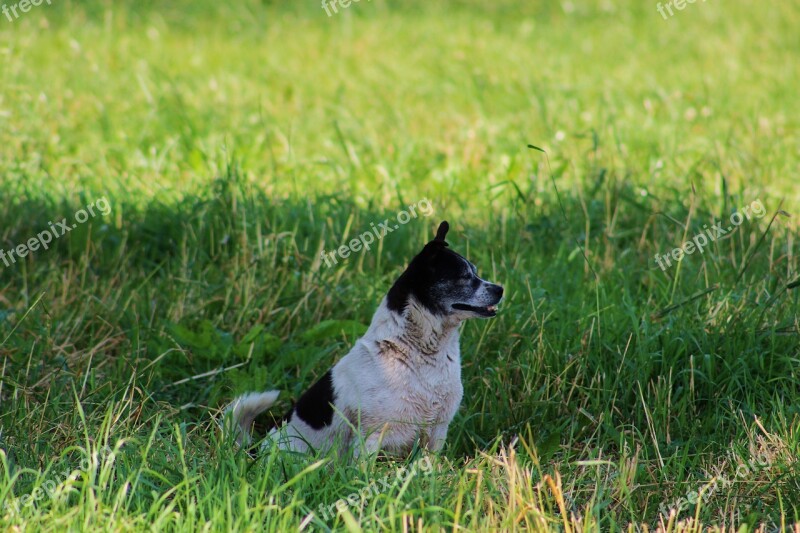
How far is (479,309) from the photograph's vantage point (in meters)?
3.58

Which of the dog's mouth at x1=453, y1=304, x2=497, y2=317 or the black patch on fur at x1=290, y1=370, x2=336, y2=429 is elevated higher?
the dog's mouth at x1=453, y1=304, x2=497, y2=317

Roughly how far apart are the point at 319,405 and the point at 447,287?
664mm

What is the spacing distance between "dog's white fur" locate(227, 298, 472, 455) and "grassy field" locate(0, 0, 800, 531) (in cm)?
15

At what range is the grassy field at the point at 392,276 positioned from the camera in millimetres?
3250

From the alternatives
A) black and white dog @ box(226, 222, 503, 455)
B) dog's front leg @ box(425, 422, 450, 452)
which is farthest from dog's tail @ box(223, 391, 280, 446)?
dog's front leg @ box(425, 422, 450, 452)

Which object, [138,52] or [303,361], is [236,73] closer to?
[138,52]

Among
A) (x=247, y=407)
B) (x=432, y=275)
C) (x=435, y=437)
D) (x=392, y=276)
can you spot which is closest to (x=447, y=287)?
(x=432, y=275)

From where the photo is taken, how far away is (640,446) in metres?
3.78

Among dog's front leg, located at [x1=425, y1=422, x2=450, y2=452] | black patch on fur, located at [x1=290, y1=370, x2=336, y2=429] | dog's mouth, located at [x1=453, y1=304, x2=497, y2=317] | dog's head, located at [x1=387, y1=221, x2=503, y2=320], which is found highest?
dog's head, located at [x1=387, y1=221, x2=503, y2=320]

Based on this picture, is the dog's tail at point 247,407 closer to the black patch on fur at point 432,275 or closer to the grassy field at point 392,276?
the grassy field at point 392,276

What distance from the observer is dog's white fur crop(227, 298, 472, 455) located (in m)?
3.56

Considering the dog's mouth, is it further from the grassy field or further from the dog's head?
the grassy field

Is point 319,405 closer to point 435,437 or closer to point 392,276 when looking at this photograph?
point 435,437

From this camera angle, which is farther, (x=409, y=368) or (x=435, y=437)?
(x=435, y=437)
